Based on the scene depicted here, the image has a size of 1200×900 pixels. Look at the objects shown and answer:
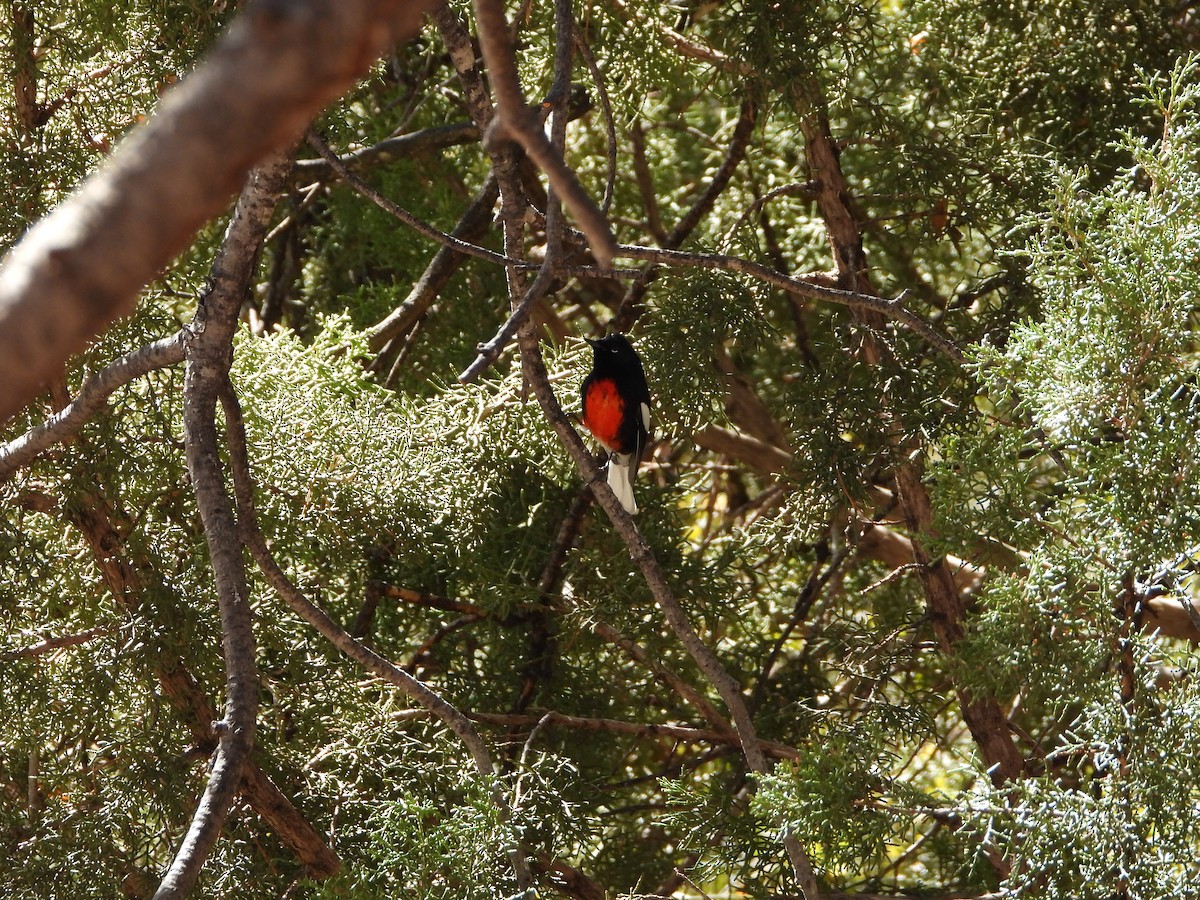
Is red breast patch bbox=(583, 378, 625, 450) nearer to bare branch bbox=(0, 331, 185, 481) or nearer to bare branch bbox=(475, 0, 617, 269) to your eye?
bare branch bbox=(0, 331, 185, 481)

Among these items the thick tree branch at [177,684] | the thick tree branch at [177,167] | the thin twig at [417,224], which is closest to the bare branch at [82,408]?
the thin twig at [417,224]

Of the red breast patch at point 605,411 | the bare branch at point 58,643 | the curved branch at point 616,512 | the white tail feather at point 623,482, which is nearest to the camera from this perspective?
the curved branch at point 616,512

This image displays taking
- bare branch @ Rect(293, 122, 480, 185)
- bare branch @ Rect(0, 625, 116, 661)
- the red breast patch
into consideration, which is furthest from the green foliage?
the red breast patch

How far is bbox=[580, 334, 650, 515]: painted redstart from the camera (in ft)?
12.3

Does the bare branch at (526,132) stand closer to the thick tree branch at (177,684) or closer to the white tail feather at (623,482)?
the thick tree branch at (177,684)

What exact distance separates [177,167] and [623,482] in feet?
9.32

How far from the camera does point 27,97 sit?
104 inches

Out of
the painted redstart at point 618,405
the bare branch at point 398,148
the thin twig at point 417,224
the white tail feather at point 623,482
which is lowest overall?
the thin twig at point 417,224

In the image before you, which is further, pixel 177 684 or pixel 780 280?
pixel 177 684

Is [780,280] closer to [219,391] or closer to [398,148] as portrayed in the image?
[219,391]

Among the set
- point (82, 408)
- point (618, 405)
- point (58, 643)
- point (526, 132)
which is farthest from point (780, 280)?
point (618, 405)

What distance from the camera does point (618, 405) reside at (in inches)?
164

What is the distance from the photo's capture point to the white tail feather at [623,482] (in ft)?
11.7

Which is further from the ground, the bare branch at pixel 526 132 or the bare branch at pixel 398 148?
the bare branch at pixel 398 148
